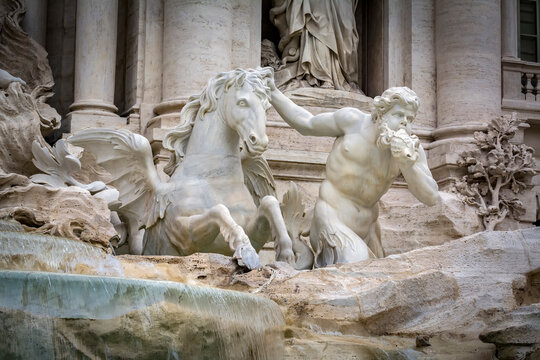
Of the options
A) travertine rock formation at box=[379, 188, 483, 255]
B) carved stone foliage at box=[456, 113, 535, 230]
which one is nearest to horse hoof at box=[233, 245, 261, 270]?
travertine rock formation at box=[379, 188, 483, 255]

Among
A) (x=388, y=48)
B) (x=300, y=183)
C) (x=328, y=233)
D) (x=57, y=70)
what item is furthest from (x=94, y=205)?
(x=388, y=48)

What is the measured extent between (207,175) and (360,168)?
50.7 inches

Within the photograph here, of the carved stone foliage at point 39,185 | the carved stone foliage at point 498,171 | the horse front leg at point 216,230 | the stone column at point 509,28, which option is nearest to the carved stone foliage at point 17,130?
the carved stone foliage at point 39,185

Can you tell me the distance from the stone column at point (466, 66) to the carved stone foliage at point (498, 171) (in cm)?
34

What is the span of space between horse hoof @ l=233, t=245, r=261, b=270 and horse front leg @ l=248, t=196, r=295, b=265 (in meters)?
0.78

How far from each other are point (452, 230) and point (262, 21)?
3.66 metres

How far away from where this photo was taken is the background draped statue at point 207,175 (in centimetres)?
966

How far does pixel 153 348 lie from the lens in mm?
6676

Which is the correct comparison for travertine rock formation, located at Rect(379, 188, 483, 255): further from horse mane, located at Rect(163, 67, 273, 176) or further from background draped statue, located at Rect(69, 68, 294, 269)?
horse mane, located at Rect(163, 67, 273, 176)

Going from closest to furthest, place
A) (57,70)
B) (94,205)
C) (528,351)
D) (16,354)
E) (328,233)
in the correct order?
(16,354)
(528,351)
(94,205)
(328,233)
(57,70)

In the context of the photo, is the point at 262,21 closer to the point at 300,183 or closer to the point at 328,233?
the point at 300,183

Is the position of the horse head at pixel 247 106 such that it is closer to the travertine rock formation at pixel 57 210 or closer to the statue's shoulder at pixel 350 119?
the statue's shoulder at pixel 350 119

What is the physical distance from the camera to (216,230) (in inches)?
376

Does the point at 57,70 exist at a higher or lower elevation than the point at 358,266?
higher
